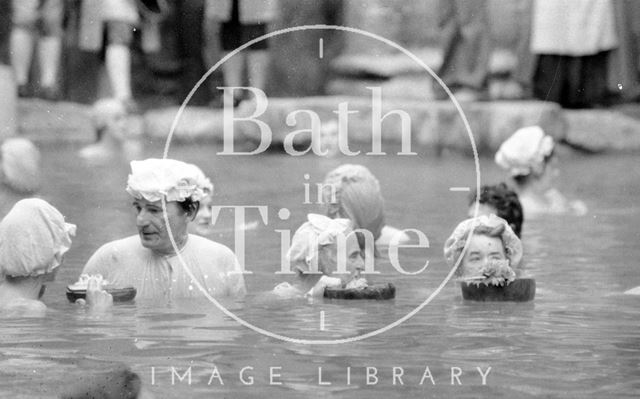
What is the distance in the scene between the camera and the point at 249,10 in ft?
67.0

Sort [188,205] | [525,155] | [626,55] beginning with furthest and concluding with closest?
[626,55] < [525,155] < [188,205]

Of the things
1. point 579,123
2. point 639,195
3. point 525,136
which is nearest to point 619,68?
point 579,123

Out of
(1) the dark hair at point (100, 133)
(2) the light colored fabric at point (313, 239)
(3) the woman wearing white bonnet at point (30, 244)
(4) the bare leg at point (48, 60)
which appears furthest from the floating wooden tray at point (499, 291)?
(4) the bare leg at point (48, 60)

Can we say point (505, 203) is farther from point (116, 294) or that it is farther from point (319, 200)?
point (116, 294)

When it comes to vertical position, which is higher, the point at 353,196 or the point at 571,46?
the point at 571,46

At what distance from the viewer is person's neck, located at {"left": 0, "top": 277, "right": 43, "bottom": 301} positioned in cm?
907

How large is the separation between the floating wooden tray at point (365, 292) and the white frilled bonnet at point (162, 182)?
2.56 ft

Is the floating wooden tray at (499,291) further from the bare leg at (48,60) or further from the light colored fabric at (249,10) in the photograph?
the bare leg at (48,60)

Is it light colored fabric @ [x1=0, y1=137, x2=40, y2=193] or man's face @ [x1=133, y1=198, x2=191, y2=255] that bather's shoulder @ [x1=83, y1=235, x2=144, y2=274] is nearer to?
man's face @ [x1=133, y1=198, x2=191, y2=255]

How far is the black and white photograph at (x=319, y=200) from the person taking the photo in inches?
324

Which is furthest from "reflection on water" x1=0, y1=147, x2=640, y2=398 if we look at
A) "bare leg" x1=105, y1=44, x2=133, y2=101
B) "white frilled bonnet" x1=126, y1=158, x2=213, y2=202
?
"bare leg" x1=105, y1=44, x2=133, y2=101

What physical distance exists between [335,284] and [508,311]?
79 centimetres

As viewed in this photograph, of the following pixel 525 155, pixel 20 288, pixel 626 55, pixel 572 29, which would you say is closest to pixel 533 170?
pixel 525 155

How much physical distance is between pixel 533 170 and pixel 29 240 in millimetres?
5943
